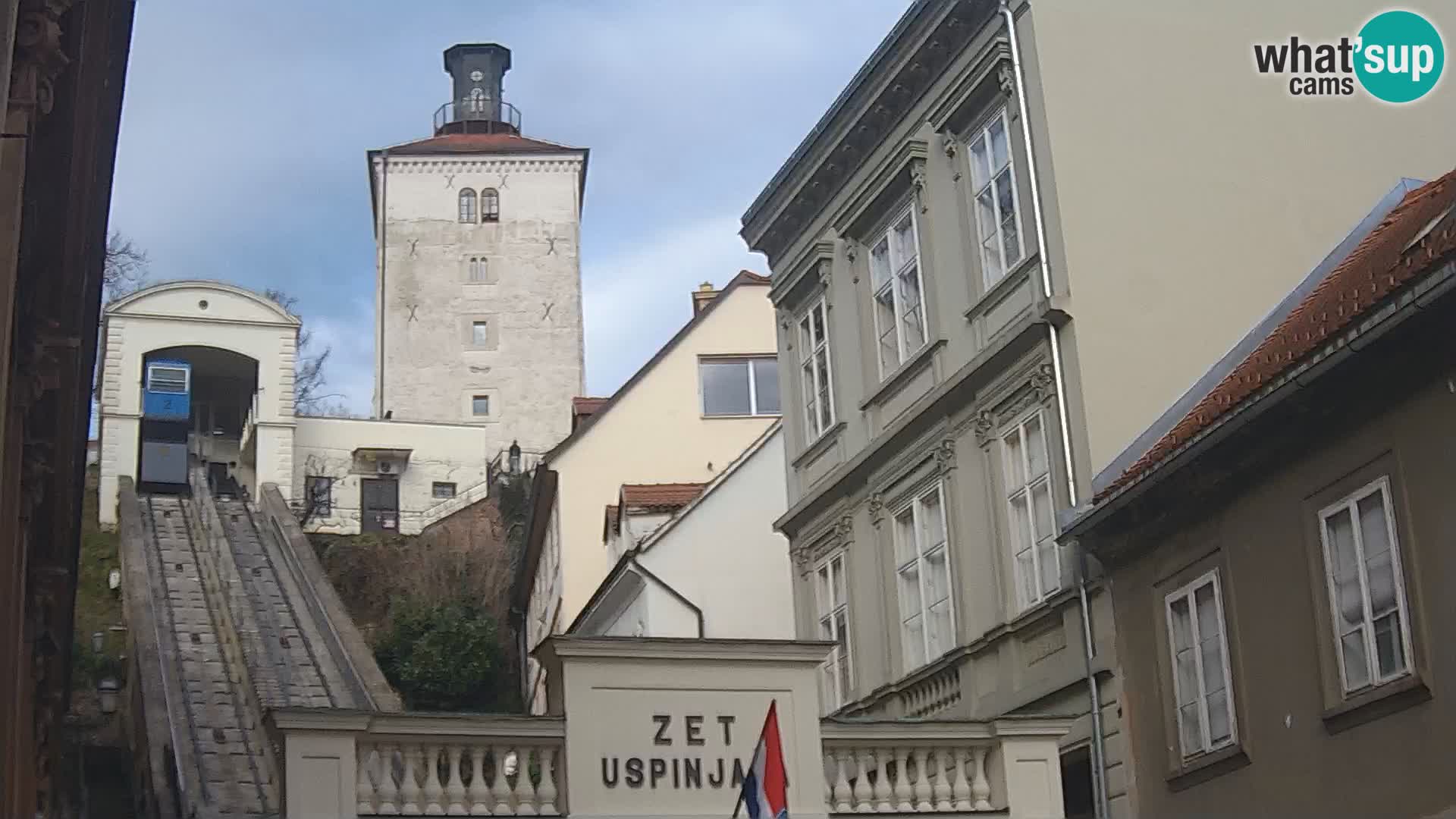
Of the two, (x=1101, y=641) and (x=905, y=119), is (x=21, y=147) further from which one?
(x=905, y=119)

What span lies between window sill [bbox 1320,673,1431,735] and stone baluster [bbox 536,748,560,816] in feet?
18.9

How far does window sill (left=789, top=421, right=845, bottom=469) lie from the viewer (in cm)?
2511

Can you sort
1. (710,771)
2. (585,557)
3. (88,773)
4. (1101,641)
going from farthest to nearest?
1. (585,557)
2. (88,773)
3. (1101,641)
4. (710,771)

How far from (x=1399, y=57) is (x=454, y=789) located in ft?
40.6

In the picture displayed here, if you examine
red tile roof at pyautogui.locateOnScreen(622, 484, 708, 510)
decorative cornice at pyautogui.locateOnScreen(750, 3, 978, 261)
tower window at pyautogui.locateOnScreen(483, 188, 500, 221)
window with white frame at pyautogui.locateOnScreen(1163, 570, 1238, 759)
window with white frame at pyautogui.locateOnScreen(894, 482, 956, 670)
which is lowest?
window with white frame at pyautogui.locateOnScreen(1163, 570, 1238, 759)

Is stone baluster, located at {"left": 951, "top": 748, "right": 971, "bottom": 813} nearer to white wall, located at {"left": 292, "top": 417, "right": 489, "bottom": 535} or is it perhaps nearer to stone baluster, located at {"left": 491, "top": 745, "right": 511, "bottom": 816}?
stone baluster, located at {"left": 491, "top": 745, "right": 511, "bottom": 816}

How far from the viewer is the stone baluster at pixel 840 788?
53.4ft

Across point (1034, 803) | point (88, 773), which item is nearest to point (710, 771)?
point (1034, 803)

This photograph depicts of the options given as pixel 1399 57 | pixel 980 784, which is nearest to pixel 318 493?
pixel 1399 57

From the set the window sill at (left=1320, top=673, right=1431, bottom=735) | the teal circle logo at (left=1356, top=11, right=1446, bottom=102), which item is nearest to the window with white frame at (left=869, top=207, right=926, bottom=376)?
the teal circle logo at (left=1356, top=11, right=1446, bottom=102)

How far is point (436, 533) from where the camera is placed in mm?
53438

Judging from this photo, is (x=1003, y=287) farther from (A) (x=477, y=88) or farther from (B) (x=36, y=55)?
(A) (x=477, y=88)

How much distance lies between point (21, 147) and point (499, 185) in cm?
7240

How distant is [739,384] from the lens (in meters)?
40.8
